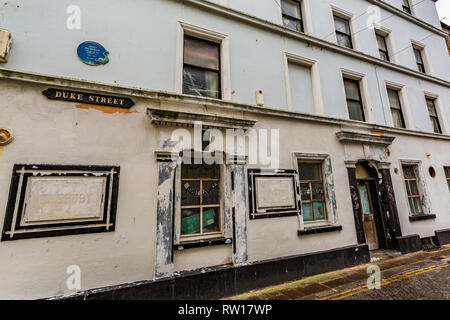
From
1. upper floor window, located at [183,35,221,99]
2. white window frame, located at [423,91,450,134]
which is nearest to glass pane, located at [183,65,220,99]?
upper floor window, located at [183,35,221,99]

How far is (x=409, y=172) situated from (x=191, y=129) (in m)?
9.48

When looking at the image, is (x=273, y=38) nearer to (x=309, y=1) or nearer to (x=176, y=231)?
(x=309, y=1)

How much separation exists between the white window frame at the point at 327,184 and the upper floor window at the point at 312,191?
4.7 inches

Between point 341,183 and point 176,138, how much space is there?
549 centimetres

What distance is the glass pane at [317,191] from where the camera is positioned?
6.29 meters

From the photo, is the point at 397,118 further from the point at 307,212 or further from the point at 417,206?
the point at 307,212

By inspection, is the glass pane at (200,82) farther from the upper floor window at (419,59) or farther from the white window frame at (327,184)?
the upper floor window at (419,59)

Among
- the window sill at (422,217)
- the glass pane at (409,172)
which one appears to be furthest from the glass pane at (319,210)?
the glass pane at (409,172)

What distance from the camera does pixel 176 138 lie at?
4598 mm

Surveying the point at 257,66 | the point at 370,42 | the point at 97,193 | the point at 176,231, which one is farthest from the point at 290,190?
the point at 370,42

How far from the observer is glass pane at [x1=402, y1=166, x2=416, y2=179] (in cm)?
822

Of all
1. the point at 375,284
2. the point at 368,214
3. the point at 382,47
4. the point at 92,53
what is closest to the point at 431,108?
the point at 382,47

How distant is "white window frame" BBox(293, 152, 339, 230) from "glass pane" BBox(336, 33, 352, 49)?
530 centimetres

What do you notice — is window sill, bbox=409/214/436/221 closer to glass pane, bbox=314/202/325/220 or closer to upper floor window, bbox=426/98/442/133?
glass pane, bbox=314/202/325/220
